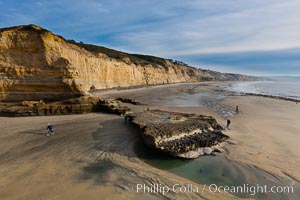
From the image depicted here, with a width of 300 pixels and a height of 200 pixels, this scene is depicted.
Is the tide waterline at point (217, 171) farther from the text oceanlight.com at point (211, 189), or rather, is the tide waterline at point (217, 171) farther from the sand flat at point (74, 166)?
the sand flat at point (74, 166)

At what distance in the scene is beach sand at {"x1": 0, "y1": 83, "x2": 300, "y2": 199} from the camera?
26.8ft

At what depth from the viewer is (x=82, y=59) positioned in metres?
43.0

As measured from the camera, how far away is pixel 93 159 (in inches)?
429

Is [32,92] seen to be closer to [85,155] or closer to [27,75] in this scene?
[27,75]

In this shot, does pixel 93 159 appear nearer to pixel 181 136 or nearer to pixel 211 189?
pixel 181 136

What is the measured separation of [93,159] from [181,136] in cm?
515

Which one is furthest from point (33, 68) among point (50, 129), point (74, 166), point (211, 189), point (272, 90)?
point (272, 90)

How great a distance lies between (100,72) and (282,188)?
1764 inches

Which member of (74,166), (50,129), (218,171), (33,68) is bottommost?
Result: (218,171)

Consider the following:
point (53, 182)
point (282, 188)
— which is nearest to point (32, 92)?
point (53, 182)

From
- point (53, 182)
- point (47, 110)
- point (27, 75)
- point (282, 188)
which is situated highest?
point (27, 75)

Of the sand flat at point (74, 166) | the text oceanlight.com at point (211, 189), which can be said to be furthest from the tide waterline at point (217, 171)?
the sand flat at point (74, 166)

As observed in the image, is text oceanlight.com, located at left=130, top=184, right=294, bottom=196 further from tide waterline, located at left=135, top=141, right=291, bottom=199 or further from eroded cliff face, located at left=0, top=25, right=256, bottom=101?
eroded cliff face, located at left=0, top=25, right=256, bottom=101

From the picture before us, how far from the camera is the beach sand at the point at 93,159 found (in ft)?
26.8
